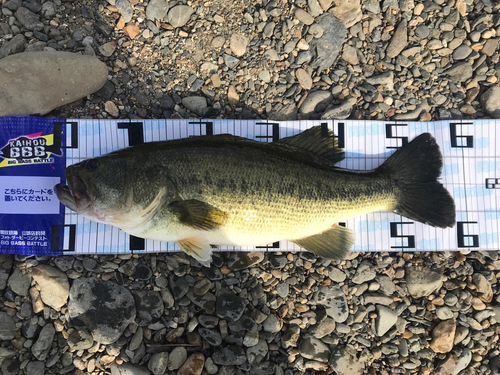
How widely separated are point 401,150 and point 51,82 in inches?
160

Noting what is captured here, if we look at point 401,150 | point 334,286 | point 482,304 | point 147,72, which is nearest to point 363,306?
point 334,286

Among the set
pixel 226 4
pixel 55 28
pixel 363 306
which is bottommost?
pixel 363 306

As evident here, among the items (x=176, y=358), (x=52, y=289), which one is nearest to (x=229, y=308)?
(x=176, y=358)

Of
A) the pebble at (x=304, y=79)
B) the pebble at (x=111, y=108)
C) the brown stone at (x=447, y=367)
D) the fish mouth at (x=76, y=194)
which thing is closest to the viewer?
the fish mouth at (x=76, y=194)

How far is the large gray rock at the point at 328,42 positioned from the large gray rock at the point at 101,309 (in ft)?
11.8

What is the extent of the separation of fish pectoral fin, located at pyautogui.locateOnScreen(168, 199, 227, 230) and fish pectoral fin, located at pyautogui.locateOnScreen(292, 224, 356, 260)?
1.03m

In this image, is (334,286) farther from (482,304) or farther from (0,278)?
(0,278)

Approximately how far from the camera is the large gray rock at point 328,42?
3916mm

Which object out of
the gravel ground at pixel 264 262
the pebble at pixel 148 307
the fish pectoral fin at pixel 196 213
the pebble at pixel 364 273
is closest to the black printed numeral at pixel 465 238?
the gravel ground at pixel 264 262

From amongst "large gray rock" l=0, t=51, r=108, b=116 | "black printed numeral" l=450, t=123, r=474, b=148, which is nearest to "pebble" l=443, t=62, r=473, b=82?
"black printed numeral" l=450, t=123, r=474, b=148

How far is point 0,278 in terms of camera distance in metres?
3.51

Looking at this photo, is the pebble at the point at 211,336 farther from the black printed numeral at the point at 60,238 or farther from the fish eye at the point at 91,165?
the fish eye at the point at 91,165

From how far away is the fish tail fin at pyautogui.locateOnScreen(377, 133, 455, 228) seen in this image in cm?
344

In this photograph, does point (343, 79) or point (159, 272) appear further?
point (343, 79)
